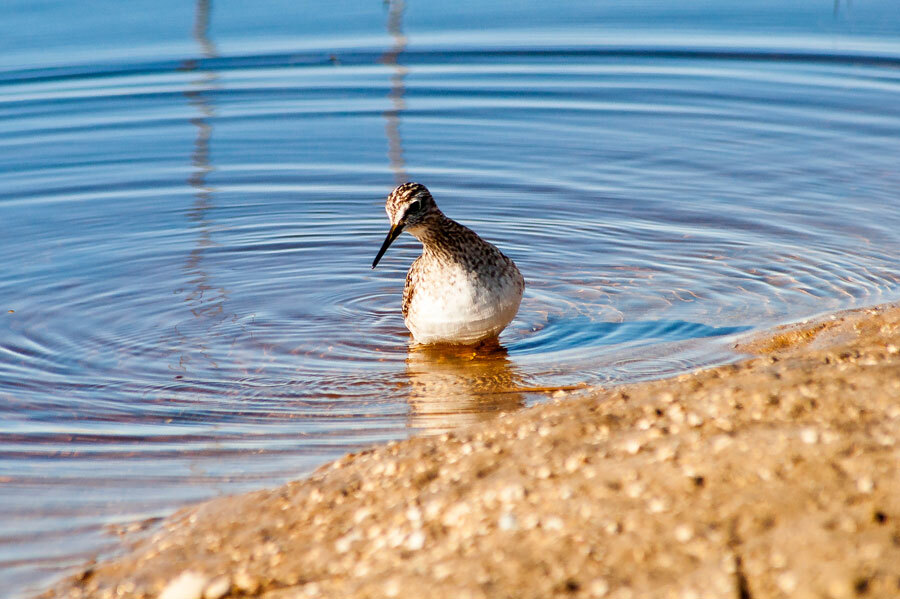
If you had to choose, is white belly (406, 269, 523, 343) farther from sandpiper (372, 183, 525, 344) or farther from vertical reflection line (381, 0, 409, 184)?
vertical reflection line (381, 0, 409, 184)

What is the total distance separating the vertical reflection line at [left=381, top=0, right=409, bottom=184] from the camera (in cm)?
1280

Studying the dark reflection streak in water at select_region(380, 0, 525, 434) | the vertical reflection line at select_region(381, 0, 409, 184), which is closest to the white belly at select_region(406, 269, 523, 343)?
the dark reflection streak in water at select_region(380, 0, 525, 434)

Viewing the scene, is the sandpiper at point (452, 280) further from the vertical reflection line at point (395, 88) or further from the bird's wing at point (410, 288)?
the vertical reflection line at point (395, 88)

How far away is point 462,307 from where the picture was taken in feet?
26.1

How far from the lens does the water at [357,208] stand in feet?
22.6

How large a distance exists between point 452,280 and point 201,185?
5.18 meters

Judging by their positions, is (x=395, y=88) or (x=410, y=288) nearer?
(x=410, y=288)

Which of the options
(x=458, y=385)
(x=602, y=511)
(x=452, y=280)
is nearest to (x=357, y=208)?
(x=452, y=280)

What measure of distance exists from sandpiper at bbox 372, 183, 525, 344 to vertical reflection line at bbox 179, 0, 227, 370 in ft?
5.19

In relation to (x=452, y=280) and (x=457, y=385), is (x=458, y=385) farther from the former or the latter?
(x=452, y=280)

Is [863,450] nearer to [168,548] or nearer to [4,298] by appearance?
[168,548]

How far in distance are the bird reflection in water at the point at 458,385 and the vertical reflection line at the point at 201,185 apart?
152cm

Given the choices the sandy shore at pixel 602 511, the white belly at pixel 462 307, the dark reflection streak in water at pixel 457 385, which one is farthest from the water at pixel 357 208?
the sandy shore at pixel 602 511

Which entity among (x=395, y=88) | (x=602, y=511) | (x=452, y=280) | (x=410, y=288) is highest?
(x=602, y=511)
